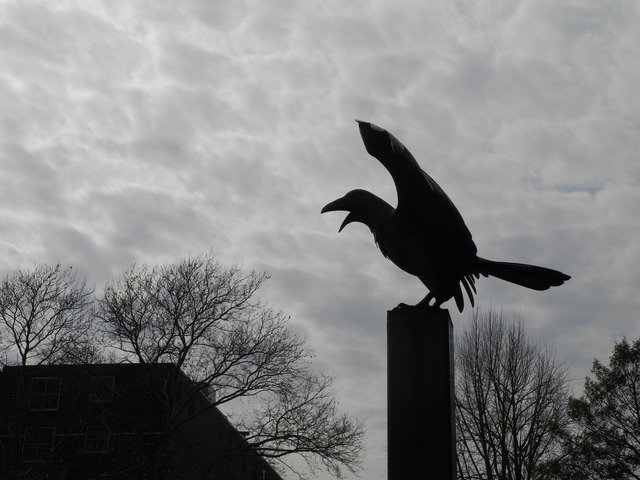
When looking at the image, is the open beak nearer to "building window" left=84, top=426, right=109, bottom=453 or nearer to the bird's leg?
the bird's leg

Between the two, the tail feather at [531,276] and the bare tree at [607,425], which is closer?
the tail feather at [531,276]

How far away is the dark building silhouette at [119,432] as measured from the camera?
23.0 m

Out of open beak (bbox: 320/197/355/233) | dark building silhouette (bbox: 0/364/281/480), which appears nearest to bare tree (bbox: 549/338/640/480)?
dark building silhouette (bbox: 0/364/281/480)

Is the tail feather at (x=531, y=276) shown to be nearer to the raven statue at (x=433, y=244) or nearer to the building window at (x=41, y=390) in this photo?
the raven statue at (x=433, y=244)

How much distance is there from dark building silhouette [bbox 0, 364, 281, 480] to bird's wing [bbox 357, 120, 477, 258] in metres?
18.0

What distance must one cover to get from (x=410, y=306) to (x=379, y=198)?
43.9 inches

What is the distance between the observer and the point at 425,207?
625 cm

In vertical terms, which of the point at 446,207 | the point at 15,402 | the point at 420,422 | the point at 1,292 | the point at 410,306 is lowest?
the point at 420,422

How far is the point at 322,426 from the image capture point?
983 inches

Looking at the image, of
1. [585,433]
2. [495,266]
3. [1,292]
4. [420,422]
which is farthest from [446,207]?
[585,433]

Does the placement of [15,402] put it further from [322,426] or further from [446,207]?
[446,207]

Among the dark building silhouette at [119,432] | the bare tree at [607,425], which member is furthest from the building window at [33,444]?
the bare tree at [607,425]

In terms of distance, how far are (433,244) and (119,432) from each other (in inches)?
824

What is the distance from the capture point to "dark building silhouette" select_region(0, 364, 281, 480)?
23000 mm
